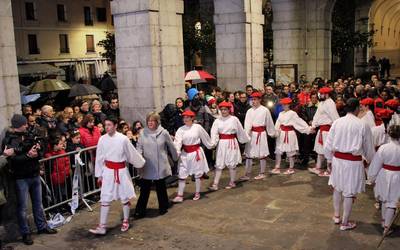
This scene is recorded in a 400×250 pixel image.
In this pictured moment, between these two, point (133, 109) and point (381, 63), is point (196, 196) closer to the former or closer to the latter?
point (133, 109)

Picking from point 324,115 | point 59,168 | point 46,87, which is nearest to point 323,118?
point 324,115

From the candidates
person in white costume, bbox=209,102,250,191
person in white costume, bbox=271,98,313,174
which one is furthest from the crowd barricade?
person in white costume, bbox=271,98,313,174

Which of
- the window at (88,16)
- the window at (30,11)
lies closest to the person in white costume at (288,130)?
the window at (30,11)

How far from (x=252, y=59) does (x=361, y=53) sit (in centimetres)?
1488

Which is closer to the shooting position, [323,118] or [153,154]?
[153,154]

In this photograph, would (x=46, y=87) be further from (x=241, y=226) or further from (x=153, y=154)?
(x=241, y=226)

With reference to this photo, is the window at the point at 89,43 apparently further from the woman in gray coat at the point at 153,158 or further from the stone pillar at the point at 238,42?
the woman in gray coat at the point at 153,158

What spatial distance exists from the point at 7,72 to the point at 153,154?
2822 millimetres

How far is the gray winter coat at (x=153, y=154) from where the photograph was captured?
7.73 meters

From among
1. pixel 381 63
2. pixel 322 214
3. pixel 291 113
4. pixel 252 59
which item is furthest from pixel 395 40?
pixel 322 214

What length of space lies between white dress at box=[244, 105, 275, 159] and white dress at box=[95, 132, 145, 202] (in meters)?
3.42

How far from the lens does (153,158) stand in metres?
7.74

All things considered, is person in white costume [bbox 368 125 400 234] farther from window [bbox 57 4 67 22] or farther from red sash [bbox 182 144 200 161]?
window [bbox 57 4 67 22]

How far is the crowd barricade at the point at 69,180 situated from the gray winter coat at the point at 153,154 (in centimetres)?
117
